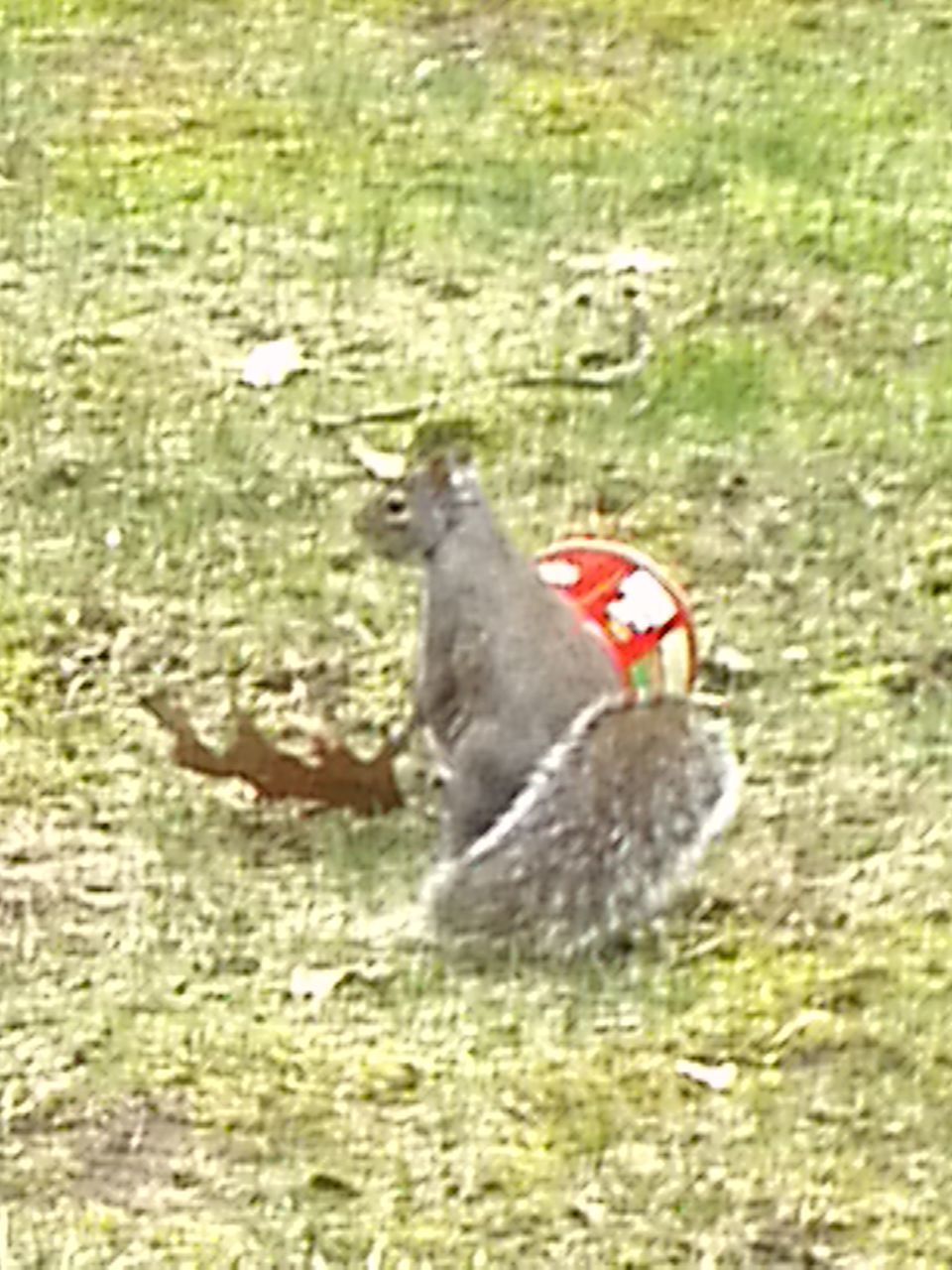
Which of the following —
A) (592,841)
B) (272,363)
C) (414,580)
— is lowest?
(592,841)

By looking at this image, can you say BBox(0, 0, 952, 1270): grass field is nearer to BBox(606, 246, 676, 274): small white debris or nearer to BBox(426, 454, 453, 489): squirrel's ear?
BBox(606, 246, 676, 274): small white debris

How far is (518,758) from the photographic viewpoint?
A: 1.39 m

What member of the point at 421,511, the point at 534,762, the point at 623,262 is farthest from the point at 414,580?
the point at 623,262

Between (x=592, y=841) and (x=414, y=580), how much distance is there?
0.97 feet

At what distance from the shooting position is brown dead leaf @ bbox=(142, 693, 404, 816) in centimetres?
151

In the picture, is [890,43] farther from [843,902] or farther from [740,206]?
[843,902]

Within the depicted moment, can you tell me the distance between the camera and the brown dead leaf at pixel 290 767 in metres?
1.51

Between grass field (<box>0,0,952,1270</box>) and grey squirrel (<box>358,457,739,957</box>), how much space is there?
0.05m

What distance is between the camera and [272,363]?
171 cm

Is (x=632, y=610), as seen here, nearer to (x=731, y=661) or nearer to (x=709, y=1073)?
(x=731, y=661)

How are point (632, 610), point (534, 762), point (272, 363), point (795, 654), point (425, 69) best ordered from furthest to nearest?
1. point (425, 69)
2. point (272, 363)
3. point (795, 654)
4. point (632, 610)
5. point (534, 762)

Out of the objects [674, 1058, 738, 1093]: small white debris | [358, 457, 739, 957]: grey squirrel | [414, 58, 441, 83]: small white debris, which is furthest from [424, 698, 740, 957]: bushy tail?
[414, 58, 441, 83]: small white debris

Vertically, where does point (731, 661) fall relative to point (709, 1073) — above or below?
above

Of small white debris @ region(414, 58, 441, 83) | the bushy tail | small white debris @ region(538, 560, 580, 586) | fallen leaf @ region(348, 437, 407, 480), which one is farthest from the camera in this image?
small white debris @ region(414, 58, 441, 83)
